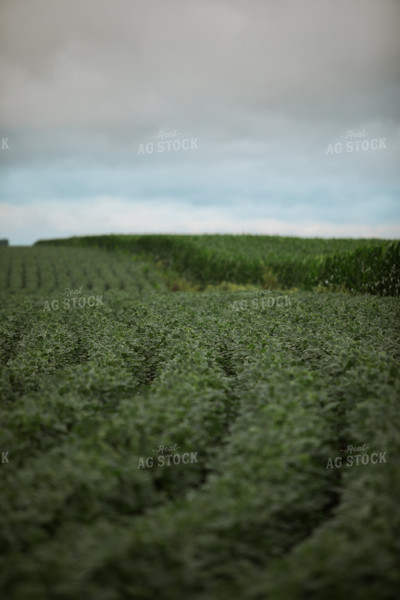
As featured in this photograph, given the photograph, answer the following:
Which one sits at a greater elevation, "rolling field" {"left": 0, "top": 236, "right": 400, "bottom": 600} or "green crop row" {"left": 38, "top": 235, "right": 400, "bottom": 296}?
"green crop row" {"left": 38, "top": 235, "right": 400, "bottom": 296}

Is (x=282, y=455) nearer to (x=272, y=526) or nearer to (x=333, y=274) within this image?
(x=272, y=526)

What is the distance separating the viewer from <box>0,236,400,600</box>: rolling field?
278 centimetres

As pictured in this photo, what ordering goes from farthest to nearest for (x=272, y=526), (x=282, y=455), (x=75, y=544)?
(x=282, y=455) < (x=272, y=526) < (x=75, y=544)

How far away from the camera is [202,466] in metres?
4.43

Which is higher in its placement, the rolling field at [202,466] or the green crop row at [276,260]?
the green crop row at [276,260]

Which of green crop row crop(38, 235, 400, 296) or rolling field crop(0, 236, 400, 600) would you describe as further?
green crop row crop(38, 235, 400, 296)

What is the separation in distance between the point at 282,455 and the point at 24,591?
2043 mm

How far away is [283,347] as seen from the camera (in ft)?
23.0

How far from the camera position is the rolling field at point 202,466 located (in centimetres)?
278

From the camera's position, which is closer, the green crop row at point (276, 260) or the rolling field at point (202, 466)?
the rolling field at point (202, 466)

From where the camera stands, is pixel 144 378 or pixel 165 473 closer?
pixel 165 473

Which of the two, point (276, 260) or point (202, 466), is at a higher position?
point (276, 260)

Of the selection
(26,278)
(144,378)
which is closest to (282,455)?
(144,378)

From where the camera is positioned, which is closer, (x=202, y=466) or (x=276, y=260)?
(x=202, y=466)
